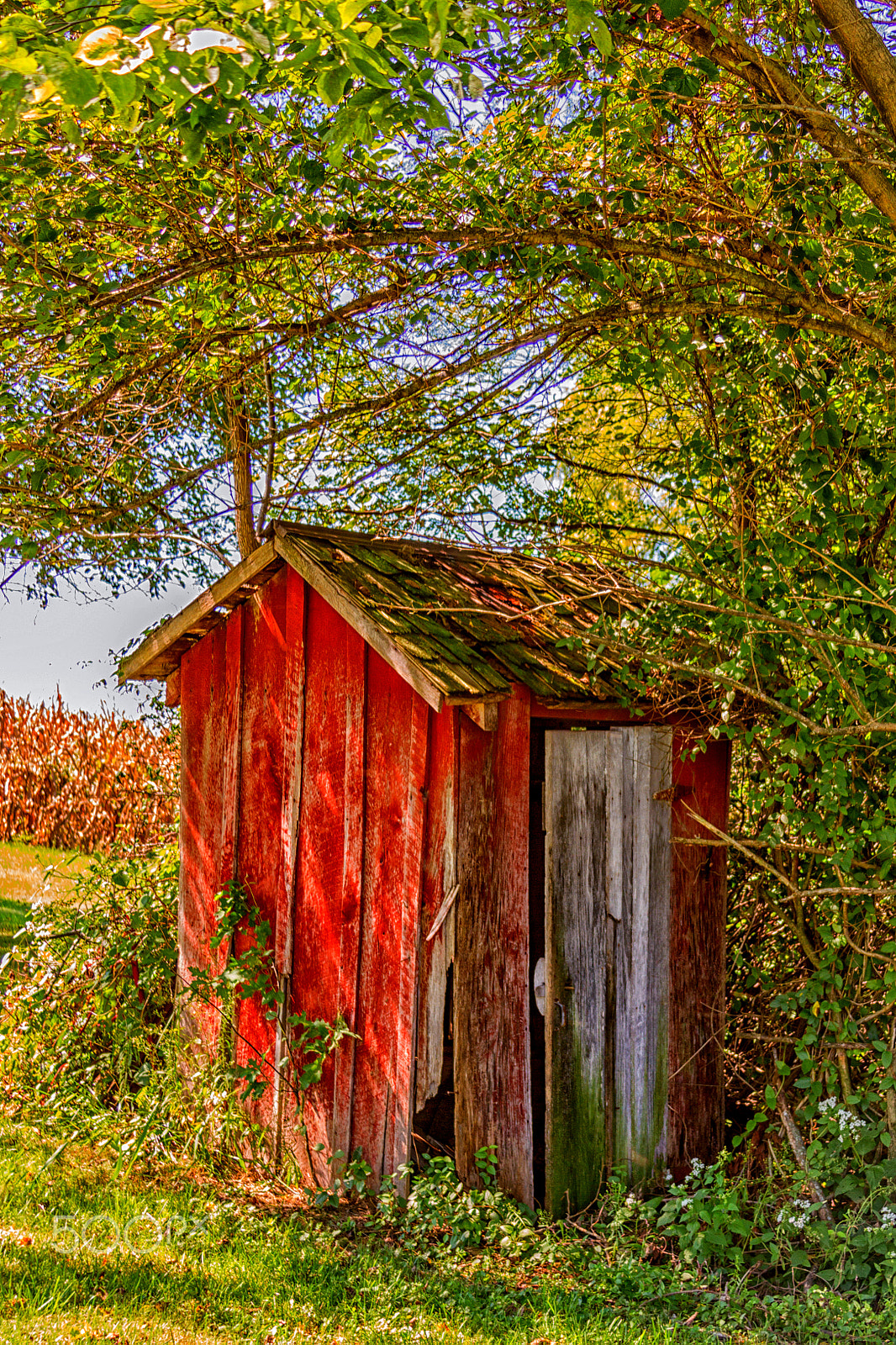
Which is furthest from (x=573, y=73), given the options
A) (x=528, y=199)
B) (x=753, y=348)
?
(x=753, y=348)

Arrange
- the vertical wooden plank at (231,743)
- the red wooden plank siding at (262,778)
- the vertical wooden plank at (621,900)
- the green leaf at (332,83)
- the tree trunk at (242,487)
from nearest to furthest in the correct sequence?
the green leaf at (332,83) → the vertical wooden plank at (621,900) → the red wooden plank siding at (262,778) → the vertical wooden plank at (231,743) → the tree trunk at (242,487)

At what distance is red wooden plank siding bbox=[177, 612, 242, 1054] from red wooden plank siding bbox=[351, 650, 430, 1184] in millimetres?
1356

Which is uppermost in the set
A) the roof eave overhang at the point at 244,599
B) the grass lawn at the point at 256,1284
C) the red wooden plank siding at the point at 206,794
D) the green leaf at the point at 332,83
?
the green leaf at the point at 332,83

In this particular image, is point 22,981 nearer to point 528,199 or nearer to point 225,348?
point 225,348

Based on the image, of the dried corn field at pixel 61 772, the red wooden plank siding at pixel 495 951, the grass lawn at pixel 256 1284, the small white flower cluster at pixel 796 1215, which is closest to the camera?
the grass lawn at pixel 256 1284

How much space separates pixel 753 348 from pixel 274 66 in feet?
10.0

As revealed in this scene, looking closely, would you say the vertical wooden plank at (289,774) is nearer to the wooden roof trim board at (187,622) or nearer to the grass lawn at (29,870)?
the wooden roof trim board at (187,622)

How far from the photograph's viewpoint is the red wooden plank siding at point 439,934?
5387 mm

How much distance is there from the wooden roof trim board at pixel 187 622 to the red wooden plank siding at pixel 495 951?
1725mm

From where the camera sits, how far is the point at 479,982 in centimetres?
543

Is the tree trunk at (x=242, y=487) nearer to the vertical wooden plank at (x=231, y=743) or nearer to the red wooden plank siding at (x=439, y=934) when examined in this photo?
the vertical wooden plank at (x=231, y=743)

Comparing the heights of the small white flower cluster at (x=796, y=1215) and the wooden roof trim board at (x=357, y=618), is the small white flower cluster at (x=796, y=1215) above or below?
below

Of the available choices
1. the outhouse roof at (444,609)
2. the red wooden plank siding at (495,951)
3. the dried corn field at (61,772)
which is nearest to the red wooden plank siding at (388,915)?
the red wooden plank siding at (495,951)

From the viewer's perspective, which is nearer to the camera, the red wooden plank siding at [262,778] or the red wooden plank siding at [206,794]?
the red wooden plank siding at [262,778]
